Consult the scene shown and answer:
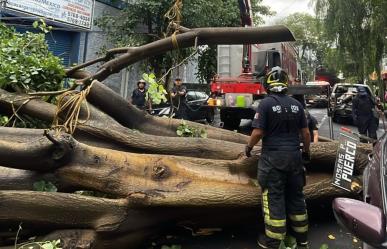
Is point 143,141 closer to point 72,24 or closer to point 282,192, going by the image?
point 282,192

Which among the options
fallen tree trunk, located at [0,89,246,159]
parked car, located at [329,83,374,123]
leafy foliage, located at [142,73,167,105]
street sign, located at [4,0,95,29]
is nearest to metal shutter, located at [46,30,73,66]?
street sign, located at [4,0,95,29]

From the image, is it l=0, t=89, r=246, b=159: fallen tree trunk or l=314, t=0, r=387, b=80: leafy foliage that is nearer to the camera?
l=0, t=89, r=246, b=159: fallen tree trunk

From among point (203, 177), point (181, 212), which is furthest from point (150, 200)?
point (203, 177)

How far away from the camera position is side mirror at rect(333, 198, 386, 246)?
73.6 inches

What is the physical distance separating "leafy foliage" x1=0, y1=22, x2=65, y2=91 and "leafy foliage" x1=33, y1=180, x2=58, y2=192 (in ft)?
6.47

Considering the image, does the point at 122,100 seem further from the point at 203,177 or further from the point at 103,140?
the point at 203,177

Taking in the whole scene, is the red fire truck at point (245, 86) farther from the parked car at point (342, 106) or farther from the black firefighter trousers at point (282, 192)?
the black firefighter trousers at point (282, 192)

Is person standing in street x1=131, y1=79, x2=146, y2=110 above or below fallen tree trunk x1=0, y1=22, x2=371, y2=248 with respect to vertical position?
above

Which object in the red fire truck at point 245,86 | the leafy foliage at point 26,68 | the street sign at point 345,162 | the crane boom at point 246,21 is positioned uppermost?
the crane boom at point 246,21

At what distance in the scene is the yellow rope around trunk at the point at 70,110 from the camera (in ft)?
13.8

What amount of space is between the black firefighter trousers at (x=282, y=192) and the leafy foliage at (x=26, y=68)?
10.7ft

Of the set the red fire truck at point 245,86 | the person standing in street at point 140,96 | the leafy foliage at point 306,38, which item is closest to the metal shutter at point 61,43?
the person standing in street at point 140,96

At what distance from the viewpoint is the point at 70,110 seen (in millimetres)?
4609

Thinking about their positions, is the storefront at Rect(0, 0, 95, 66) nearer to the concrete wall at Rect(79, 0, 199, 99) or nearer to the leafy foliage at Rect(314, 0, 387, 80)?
the concrete wall at Rect(79, 0, 199, 99)
